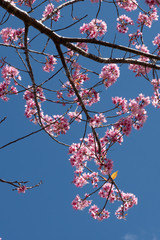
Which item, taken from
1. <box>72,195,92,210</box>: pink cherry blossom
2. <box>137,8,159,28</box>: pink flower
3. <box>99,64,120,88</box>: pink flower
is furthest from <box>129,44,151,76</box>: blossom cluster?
<box>72,195,92,210</box>: pink cherry blossom

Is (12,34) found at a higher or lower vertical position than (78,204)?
higher

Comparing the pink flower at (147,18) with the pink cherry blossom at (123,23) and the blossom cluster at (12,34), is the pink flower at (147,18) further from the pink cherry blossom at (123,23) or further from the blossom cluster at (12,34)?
the blossom cluster at (12,34)

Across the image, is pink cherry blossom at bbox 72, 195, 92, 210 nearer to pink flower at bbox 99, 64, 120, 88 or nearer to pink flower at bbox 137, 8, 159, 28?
pink flower at bbox 99, 64, 120, 88

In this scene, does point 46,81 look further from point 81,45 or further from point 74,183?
point 74,183

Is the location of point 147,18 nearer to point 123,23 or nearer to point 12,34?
point 123,23

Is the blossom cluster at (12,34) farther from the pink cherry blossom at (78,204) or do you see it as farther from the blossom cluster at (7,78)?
the pink cherry blossom at (78,204)

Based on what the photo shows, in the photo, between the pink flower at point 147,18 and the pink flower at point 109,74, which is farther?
the pink flower at point 147,18

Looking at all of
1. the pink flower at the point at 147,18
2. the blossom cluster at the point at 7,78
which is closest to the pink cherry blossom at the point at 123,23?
the pink flower at the point at 147,18

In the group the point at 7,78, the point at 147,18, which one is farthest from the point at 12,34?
the point at 147,18

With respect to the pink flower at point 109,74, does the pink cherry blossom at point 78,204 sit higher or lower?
lower

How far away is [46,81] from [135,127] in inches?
64.1

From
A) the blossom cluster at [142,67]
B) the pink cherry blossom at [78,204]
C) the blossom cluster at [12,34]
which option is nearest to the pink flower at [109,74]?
the blossom cluster at [142,67]

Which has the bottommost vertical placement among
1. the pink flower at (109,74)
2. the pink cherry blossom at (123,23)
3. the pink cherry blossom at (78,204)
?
the pink cherry blossom at (78,204)

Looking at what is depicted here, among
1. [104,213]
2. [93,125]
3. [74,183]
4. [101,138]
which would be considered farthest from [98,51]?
[104,213]
